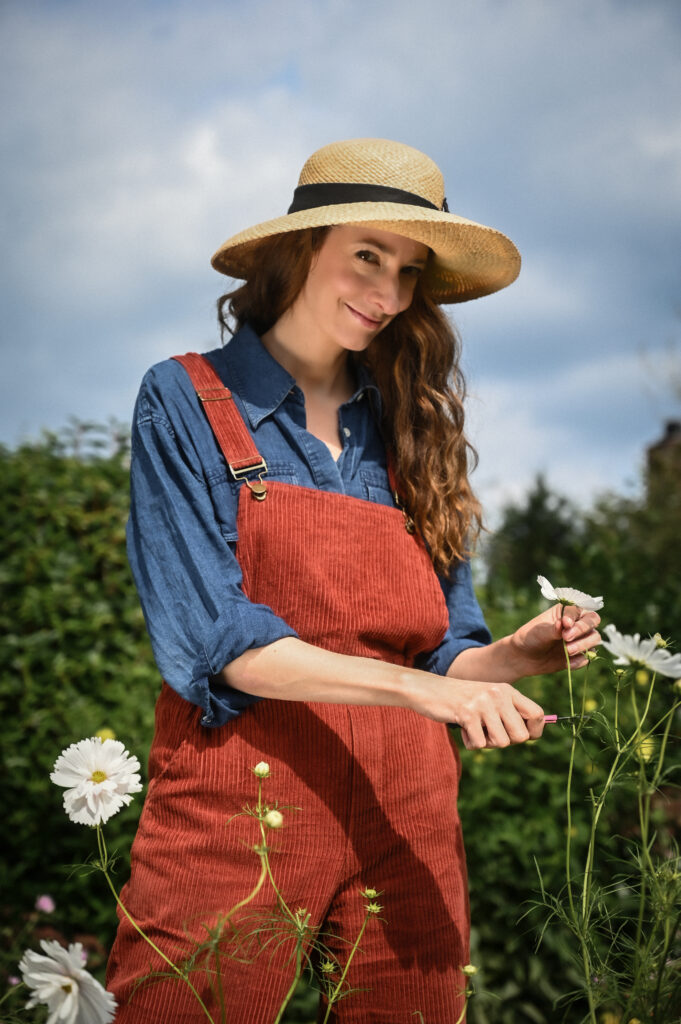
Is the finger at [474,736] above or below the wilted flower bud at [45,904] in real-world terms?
above

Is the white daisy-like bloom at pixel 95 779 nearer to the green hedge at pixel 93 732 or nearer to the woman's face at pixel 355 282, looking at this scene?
the woman's face at pixel 355 282

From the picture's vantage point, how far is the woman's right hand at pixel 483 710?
1128 millimetres

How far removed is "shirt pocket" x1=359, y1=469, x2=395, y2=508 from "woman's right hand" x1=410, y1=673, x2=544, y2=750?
550 millimetres

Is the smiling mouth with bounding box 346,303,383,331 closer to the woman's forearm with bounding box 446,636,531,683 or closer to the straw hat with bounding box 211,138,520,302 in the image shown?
the straw hat with bounding box 211,138,520,302

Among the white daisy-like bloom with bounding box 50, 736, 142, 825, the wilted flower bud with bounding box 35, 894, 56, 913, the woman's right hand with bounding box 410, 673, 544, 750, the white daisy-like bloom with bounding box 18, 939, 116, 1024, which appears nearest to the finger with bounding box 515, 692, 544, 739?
the woman's right hand with bounding box 410, 673, 544, 750

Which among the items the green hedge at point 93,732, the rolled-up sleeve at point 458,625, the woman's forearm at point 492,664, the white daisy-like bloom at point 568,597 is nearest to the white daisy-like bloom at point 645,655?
the white daisy-like bloom at point 568,597

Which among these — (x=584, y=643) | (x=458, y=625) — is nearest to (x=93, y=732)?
(x=458, y=625)

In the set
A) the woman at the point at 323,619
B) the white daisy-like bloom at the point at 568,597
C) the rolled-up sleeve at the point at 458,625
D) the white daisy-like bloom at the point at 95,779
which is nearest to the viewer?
the white daisy-like bloom at the point at 95,779

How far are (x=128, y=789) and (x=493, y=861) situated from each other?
1.97 meters

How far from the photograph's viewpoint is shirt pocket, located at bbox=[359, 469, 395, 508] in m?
1.70

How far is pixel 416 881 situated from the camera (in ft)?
4.78

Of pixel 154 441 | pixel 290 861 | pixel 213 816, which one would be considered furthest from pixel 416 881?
pixel 154 441

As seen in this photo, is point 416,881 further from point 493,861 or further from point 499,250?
point 493,861

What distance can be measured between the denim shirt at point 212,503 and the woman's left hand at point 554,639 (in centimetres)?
17
